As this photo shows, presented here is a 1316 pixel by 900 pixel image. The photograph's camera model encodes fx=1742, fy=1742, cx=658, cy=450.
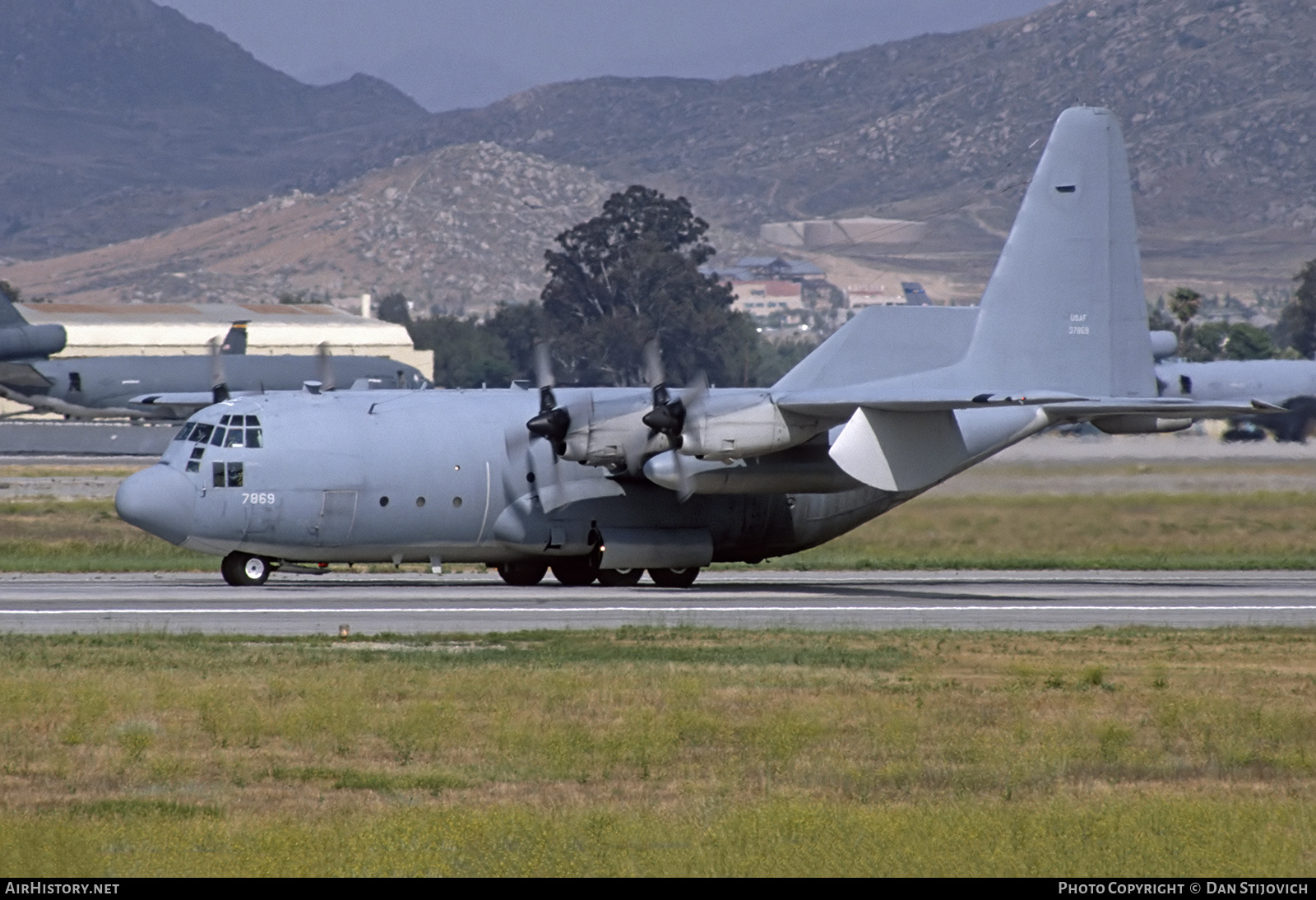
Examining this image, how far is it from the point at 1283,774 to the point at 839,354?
17.9 m

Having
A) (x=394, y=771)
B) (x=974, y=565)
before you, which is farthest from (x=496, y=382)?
(x=394, y=771)

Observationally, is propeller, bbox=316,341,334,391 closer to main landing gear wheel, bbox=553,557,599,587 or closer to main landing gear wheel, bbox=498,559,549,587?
main landing gear wheel, bbox=498,559,549,587

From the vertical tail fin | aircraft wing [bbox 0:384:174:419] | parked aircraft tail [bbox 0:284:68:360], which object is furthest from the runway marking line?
aircraft wing [bbox 0:384:174:419]

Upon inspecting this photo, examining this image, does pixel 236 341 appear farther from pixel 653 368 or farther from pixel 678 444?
pixel 678 444

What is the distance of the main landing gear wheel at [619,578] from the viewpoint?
1315 inches

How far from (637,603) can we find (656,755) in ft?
44.4

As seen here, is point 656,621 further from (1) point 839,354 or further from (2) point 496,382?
(2) point 496,382

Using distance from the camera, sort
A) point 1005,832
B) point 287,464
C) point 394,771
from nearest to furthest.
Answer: point 1005,832 → point 394,771 → point 287,464

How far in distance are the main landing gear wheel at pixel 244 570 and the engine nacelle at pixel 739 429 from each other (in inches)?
321

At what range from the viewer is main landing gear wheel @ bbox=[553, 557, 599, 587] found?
33.6m

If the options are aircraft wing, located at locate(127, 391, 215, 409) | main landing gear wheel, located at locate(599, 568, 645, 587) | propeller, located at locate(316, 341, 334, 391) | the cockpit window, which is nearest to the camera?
the cockpit window

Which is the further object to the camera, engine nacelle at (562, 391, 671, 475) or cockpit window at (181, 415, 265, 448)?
engine nacelle at (562, 391, 671, 475)

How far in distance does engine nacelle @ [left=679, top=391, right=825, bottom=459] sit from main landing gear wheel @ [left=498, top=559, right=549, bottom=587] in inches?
201

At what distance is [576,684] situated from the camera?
2002 centimetres
